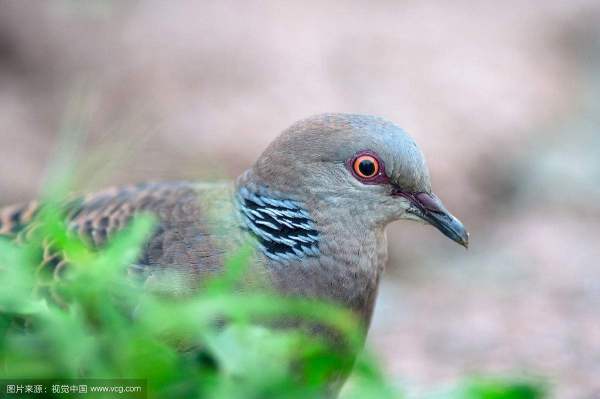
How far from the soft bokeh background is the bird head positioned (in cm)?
273

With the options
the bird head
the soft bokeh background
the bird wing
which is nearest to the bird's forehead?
the bird head

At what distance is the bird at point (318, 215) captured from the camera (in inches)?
148

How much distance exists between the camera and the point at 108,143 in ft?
8.96

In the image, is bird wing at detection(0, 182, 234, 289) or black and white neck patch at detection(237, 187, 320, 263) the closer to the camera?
bird wing at detection(0, 182, 234, 289)

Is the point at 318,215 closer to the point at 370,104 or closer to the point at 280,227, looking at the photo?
the point at 280,227

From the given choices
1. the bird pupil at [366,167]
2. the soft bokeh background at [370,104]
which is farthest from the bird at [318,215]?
the soft bokeh background at [370,104]

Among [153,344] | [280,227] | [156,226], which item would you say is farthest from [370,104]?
[153,344]

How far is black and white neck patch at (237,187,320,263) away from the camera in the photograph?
149 inches

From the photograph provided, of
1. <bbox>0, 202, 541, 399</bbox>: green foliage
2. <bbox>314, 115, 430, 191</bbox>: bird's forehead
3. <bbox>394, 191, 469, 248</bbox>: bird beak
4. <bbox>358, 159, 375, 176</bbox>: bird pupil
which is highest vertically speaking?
<bbox>314, 115, 430, 191</bbox>: bird's forehead

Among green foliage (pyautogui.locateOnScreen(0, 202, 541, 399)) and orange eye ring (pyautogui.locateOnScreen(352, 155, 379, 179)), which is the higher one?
orange eye ring (pyautogui.locateOnScreen(352, 155, 379, 179))

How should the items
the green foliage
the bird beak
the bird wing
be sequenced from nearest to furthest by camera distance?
the green foliage, the bird wing, the bird beak

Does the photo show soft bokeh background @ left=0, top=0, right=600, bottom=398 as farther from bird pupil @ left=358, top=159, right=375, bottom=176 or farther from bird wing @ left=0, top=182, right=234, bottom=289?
bird pupil @ left=358, top=159, right=375, bottom=176

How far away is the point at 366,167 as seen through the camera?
12.6 ft

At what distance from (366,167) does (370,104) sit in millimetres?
4064
